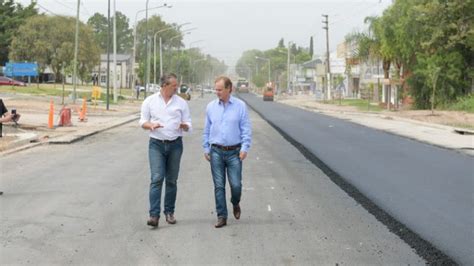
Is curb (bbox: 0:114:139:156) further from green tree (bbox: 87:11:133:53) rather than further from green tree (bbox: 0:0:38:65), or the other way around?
green tree (bbox: 87:11:133:53)

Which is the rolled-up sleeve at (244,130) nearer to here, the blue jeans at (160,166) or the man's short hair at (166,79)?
the blue jeans at (160,166)

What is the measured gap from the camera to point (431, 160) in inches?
643

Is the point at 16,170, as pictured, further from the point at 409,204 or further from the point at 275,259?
the point at 275,259

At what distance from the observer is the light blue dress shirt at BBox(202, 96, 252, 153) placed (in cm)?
777

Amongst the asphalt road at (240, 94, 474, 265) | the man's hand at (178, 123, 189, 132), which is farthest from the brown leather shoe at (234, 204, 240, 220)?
the asphalt road at (240, 94, 474, 265)

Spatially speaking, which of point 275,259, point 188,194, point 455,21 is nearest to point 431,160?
point 188,194

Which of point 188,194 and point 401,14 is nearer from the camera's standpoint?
point 188,194

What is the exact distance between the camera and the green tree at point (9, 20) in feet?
296

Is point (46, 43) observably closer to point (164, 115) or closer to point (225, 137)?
point (164, 115)

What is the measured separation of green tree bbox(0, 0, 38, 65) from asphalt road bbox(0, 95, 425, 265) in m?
81.1

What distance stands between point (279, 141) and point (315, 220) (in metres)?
12.8

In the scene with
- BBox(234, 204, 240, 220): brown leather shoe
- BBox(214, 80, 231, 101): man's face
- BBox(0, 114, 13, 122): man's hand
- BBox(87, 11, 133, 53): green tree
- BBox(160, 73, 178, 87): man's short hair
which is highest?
BBox(87, 11, 133, 53): green tree

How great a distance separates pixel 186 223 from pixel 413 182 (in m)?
5.55

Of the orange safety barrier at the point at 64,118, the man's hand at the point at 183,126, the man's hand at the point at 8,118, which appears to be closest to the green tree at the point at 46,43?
the orange safety barrier at the point at 64,118
